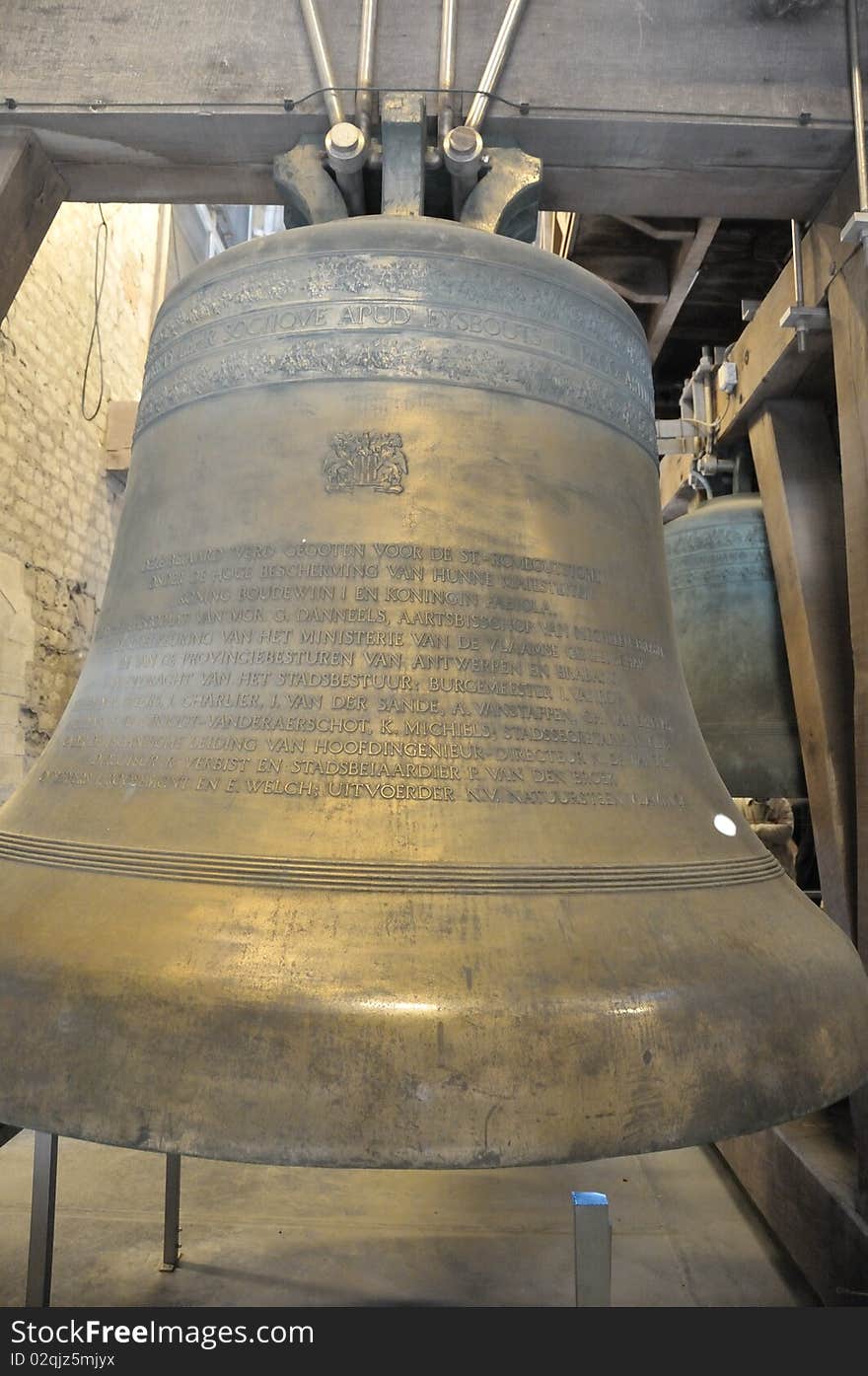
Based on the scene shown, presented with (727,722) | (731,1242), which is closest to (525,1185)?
(731,1242)

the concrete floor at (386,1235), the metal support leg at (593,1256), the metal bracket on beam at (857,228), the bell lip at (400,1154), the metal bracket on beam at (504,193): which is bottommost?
the concrete floor at (386,1235)

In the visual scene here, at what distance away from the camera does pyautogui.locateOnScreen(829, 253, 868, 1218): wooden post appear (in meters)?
2.03

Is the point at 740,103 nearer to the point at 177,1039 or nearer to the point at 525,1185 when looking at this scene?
the point at 177,1039

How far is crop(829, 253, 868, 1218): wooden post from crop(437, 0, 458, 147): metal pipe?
1001 mm

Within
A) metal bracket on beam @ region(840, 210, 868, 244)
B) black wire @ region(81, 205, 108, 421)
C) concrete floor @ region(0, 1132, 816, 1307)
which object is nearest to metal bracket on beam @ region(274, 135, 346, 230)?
metal bracket on beam @ region(840, 210, 868, 244)

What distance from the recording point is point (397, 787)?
3.70 ft

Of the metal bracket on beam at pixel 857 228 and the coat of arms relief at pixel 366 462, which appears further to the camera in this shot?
the metal bracket on beam at pixel 857 228

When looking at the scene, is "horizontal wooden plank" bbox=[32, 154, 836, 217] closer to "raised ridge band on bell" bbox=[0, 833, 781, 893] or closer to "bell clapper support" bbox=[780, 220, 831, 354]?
"bell clapper support" bbox=[780, 220, 831, 354]

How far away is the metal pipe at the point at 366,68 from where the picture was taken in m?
1.88

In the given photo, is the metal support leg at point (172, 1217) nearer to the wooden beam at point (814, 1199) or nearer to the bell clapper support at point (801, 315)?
the wooden beam at point (814, 1199)

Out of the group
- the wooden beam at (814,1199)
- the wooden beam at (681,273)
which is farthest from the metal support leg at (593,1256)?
the wooden beam at (681,273)

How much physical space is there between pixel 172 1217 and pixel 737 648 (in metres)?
2.38

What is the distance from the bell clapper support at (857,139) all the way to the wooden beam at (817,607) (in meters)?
0.93

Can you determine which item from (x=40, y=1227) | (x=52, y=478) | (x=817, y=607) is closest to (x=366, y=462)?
(x=40, y=1227)
